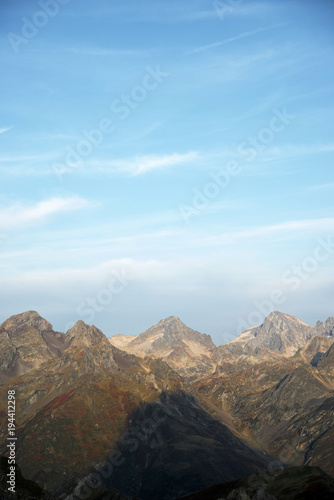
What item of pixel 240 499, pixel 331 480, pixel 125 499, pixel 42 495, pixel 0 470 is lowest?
pixel 331 480

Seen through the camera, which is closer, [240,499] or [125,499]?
[240,499]

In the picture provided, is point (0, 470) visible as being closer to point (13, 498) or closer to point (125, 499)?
point (13, 498)

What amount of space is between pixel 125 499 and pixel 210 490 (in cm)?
3086

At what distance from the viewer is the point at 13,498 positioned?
114m

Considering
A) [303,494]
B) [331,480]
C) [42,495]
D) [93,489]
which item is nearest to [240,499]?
[303,494]

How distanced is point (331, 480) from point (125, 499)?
6411 centimetres

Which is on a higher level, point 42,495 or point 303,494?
point 42,495

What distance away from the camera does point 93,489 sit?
529 ft

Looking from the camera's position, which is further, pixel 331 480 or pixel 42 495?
pixel 331 480

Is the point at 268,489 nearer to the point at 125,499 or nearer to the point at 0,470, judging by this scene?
the point at 125,499

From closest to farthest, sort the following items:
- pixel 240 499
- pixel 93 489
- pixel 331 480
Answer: pixel 240 499, pixel 331 480, pixel 93 489

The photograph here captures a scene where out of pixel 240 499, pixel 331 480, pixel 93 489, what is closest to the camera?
pixel 240 499

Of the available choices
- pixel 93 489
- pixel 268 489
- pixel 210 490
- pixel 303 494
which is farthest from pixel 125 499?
pixel 303 494

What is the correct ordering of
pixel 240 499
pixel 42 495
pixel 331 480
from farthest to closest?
pixel 331 480, pixel 42 495, pixel 240 499
